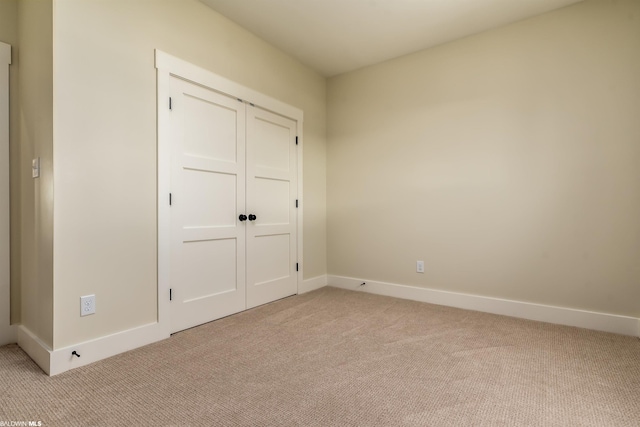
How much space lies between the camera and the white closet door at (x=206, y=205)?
2.49m

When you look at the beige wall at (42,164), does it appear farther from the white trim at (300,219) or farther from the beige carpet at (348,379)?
the white trim at (300,219)

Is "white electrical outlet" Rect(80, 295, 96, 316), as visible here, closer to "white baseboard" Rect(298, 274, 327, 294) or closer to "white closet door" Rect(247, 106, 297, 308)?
"white closet door" Rect(247, 106, 297, 308)

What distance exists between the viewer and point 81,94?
6.44 feet

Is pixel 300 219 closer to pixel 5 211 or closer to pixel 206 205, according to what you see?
pixel 206 205

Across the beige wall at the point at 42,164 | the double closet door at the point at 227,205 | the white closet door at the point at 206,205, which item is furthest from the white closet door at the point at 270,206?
the beige wall at the point at 42,164

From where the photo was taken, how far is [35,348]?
6.52ft

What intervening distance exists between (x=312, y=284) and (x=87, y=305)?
231cm

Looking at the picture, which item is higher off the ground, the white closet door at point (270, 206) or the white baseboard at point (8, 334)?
the white closet door at point (270, 206)

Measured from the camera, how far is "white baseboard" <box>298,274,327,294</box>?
146 inches

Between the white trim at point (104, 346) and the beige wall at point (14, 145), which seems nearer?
the white trim at point (104, 346)

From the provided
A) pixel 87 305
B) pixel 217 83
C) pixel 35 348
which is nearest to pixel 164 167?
pixel 217 83

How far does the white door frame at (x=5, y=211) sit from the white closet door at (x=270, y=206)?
171 cm

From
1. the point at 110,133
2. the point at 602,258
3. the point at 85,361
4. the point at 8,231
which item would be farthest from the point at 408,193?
the point at 8,231

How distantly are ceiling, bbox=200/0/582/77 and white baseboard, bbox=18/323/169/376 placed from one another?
8.54ft
